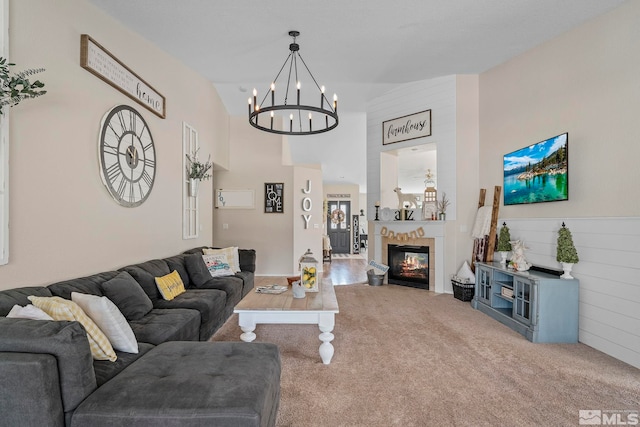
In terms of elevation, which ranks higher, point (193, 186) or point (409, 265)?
point (193, 186)

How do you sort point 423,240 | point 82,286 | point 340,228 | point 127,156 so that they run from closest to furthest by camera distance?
point 82,286, point 127,156, point 423,240, point 340,228

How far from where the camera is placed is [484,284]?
165 inches

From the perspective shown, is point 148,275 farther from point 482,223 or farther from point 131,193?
point 482,223

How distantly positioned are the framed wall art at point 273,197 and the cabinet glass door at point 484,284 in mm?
4035

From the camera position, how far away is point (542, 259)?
147 inches

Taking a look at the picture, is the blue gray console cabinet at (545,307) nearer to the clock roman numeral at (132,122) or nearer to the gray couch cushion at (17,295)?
the gray couch cushion at (17,295)

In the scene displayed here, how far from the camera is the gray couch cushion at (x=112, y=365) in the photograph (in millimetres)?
1617

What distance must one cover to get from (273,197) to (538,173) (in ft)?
15.5

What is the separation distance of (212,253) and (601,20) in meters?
5.12

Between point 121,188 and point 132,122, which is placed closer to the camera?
point 121,188

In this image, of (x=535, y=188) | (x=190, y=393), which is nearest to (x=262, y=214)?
(x=535, y=188)

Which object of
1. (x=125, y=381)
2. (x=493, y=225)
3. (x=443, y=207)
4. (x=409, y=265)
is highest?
(x=443, y=207)

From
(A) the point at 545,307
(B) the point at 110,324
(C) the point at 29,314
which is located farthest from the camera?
(A) the point at 545,307

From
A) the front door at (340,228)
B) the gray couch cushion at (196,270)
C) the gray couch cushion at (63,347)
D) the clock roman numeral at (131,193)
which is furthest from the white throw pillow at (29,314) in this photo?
the front door at (340,228)
